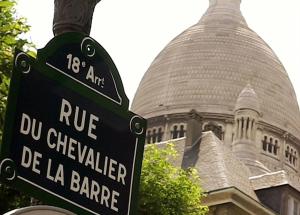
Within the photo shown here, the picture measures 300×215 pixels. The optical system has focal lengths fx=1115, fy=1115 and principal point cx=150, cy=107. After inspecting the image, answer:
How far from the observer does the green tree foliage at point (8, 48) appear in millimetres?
13289

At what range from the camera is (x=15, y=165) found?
4297 millimetres

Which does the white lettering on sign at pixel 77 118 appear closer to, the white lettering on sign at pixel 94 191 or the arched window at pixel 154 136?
the white lettering on sign at pixel 94 191

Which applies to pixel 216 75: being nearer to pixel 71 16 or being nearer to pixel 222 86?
pixel 222 86

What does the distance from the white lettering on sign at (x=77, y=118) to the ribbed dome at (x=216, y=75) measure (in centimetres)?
8371

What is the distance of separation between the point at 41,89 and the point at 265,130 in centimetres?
8470

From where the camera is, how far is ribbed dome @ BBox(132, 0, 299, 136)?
90.6 meters

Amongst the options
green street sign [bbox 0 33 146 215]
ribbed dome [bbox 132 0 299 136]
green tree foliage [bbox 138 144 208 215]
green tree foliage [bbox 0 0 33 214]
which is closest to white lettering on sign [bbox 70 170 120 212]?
green street sign [bbox 0 33 146 215]

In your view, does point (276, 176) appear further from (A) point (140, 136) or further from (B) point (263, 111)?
(B) point (263, 111)

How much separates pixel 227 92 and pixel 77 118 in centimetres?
8842

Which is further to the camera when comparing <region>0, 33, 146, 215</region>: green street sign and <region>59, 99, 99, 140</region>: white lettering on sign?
<region>59, 99, 99, 140</region>: white lettering on sign

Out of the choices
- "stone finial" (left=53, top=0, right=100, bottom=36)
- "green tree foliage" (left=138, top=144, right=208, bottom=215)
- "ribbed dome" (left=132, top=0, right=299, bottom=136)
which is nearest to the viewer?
"stone finial" (left=53, top=0, right=100, bottom=36)

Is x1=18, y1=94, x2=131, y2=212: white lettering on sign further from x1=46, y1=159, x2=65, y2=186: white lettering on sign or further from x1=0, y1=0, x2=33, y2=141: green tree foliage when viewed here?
x1=0, y1=0, x2=33, y2=141: green tree foliage

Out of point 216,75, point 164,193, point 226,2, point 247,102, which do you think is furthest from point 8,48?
point 226,2

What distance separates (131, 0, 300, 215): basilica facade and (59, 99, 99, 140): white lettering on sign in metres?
64.2
